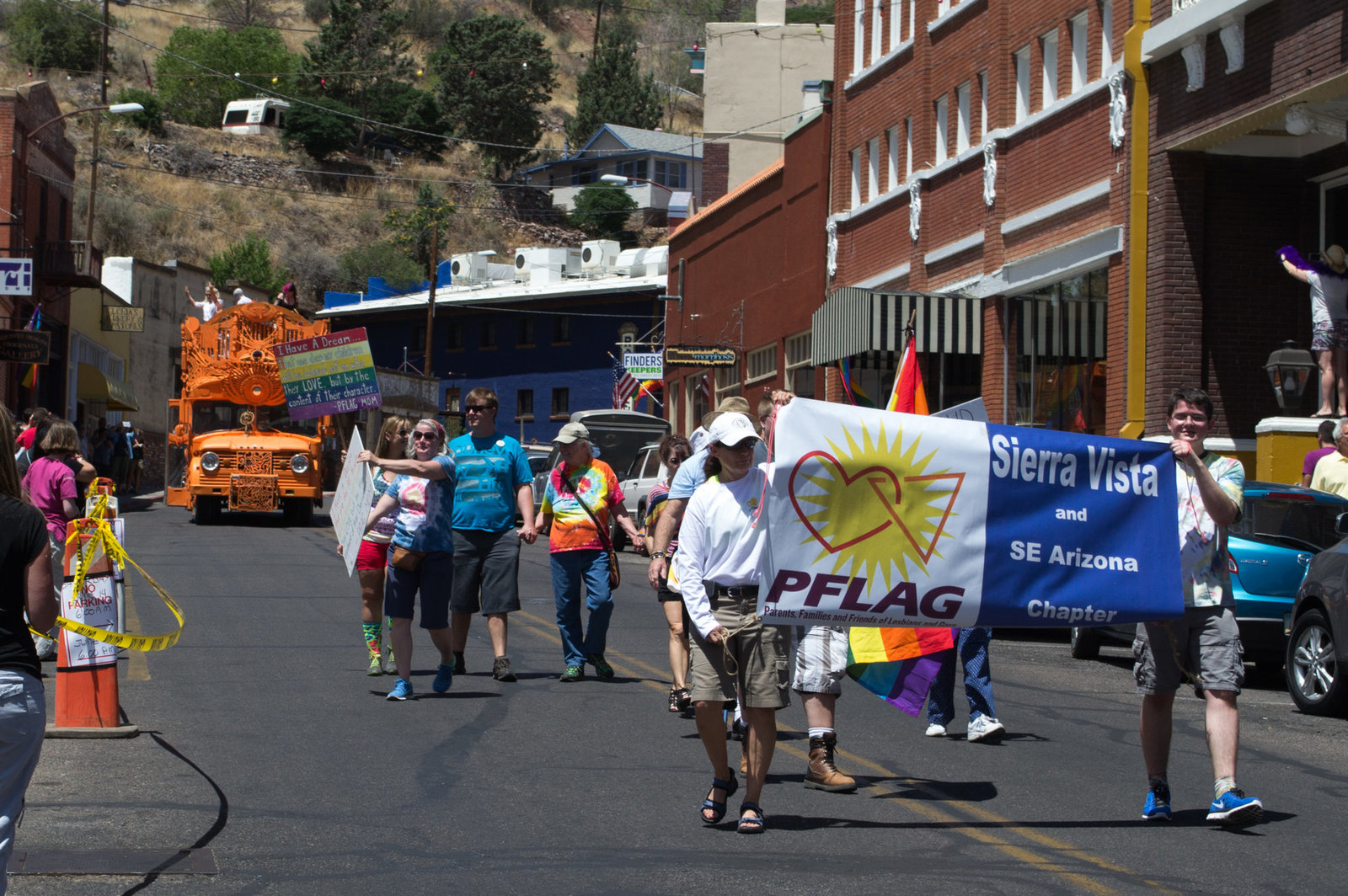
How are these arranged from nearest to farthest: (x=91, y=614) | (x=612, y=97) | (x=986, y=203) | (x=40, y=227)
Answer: (x=91, y=614), (x=986, y=203), (x=40, y=227), (x=612, y=97)

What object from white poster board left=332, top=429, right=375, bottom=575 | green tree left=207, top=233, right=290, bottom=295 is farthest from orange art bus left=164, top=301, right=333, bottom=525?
green tree left=207, top=233, right=290, bottom=295

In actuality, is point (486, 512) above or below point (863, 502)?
below

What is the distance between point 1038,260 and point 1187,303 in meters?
3.93

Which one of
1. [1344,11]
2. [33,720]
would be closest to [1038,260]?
[1344,11]

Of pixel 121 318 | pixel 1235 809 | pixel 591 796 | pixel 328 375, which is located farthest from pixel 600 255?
pixel 1235 809

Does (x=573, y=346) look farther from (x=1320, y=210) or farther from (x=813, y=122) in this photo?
(x=1320, y=210)

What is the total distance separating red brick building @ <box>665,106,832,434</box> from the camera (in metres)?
35.5

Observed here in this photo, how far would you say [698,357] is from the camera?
127ft

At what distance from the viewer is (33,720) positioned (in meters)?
4.89

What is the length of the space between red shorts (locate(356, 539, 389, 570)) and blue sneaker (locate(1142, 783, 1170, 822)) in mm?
5700

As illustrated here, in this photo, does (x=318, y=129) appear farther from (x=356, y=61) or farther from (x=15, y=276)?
(x=15, y=276)

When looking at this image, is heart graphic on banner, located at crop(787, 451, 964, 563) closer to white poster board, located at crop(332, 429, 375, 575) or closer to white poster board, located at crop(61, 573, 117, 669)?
white poster board, located at crop(61, 573, 117, 669)

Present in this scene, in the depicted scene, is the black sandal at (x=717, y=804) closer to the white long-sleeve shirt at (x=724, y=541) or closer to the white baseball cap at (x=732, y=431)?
the white long-sleeve shirt at (x=724, y=541)

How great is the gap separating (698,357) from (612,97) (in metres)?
70.9
